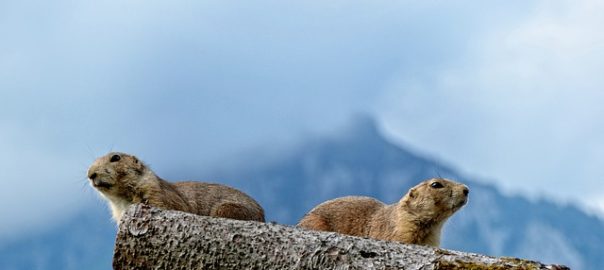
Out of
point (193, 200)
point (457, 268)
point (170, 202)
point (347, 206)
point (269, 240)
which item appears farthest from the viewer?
point (347, 206)

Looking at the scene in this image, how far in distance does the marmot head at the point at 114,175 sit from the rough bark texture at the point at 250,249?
19.3ft

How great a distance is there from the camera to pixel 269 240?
8.42 meters

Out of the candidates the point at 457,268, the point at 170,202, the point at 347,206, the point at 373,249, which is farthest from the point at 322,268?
the point at 347,206

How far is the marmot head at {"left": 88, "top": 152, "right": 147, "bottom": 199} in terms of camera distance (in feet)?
48.1

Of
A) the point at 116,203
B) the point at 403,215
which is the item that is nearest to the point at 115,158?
the point at 116,203

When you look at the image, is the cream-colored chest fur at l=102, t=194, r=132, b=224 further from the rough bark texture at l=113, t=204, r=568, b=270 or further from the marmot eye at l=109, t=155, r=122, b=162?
the rough bark texture at l=113, t=204, r=568, b=270

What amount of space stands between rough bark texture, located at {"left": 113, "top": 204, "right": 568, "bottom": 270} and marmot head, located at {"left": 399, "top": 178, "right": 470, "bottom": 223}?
837cm

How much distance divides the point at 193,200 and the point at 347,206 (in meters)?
3.15

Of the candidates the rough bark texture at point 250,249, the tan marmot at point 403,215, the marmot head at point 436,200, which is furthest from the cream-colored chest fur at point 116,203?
the rough bark texture at point 250,249

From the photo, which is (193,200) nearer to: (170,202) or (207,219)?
(170,202)

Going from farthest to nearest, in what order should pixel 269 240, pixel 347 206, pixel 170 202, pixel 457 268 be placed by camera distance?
pixel 347 206 → pixel 170 202 → pixel 269 240 → pixel 457 268

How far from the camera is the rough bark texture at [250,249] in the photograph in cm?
796

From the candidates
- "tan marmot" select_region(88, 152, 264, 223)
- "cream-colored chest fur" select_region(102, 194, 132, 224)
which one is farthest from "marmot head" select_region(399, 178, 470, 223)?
"cream-colored chest fur" select_region(102, 194, 132, 224)

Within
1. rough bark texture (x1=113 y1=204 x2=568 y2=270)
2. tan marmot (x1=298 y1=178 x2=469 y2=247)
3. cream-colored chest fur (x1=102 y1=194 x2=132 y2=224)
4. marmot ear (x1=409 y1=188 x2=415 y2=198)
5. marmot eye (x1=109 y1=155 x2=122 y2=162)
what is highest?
marmot ear (x1=409 y1=188 x2=415 y2=198)
